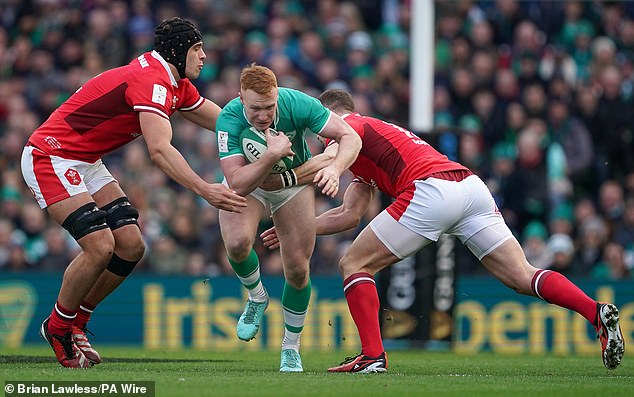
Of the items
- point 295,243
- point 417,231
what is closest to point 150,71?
point 295,243

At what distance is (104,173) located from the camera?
9.39m

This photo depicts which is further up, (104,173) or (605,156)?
(605,156)

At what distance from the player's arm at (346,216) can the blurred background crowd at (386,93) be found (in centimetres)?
446

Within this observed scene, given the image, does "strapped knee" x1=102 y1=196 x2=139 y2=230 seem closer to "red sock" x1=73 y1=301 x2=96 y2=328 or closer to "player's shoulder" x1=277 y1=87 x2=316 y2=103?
"red sock" x1=73 y1=301 x2=96 y2=328

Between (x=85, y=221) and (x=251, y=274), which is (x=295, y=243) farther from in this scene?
(x=85, y=221)

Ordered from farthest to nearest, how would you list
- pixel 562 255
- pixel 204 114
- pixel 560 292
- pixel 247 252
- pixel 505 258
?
pixel 562 255, pixel 204 114, pixel 247 252, pixel 505 258, pixel 560 292

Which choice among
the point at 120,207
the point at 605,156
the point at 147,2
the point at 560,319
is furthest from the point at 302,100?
the point at 147,2

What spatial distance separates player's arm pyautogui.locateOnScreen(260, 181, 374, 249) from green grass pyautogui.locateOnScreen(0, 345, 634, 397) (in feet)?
3.56

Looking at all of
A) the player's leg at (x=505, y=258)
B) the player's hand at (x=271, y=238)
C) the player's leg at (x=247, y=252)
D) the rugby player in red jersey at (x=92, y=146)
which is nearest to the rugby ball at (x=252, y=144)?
the player's leg at (x=247, y=252)

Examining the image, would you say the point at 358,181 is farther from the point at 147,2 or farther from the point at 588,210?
the point at 147,2

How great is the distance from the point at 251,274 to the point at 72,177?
5.35ft

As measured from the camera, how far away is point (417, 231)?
8.46m

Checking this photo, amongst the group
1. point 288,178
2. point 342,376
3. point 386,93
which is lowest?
point 342,376

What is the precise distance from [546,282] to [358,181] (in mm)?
1756
